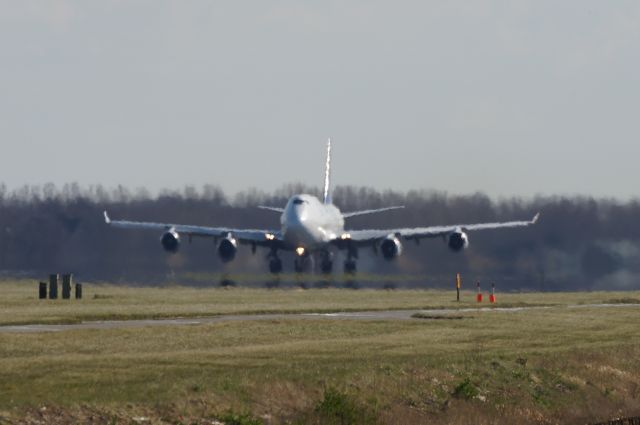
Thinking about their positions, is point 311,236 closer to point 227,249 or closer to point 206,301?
point 227,249

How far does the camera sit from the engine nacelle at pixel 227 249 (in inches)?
3703

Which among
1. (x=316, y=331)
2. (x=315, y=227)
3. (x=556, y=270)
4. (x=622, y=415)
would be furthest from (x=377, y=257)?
(x=622, y=415)

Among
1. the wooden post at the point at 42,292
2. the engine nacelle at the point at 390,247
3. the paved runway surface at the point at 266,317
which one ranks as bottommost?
the paved runway surface at the point at 266,317

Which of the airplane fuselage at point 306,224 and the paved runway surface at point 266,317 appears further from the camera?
the airplane fuselage at point 306,224

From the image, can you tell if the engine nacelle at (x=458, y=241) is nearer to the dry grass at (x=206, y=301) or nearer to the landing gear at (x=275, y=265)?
the dry grass at (x=206, y=301)

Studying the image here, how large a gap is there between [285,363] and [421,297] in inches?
1543

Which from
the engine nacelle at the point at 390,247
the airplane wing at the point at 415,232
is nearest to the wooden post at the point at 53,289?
the engine nacelle at the point at 390,247

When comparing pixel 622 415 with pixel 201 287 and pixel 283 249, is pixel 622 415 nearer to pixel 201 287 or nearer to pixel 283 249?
pixel 201 287

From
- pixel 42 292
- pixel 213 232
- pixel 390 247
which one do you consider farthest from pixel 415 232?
pixel 42 292

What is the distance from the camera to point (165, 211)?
112 m

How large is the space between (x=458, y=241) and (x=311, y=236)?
30.3 feet

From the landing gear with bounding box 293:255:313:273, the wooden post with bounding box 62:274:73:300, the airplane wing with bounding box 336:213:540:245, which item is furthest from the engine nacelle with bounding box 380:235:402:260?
the wooden post with bounding box 62:274:73:300

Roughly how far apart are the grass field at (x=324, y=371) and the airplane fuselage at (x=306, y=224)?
1562 inches

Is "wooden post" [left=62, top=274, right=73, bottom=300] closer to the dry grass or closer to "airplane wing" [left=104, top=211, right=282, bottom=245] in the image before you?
the dry grass
